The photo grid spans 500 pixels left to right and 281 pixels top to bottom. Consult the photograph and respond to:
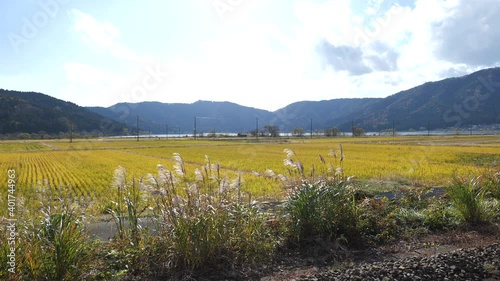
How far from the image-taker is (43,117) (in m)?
155

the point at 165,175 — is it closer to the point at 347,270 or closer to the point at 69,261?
the point at 69,261

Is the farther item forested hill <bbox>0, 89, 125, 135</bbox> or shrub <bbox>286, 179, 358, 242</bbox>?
forested hill <bbox>0, 89, 125, 135</bbox>

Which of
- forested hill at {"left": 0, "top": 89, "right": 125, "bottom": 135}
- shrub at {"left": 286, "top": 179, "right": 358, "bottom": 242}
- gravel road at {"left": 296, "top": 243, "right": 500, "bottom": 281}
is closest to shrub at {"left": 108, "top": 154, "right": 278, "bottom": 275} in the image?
shrub at {"left": 286, "top": 179, "right": 358, "bottom": 242}

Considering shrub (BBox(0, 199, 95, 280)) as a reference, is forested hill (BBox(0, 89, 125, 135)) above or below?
above

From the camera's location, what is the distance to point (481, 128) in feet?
554

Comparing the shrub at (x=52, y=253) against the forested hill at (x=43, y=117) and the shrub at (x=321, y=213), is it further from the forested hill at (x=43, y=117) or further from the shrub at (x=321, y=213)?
the forested hill at (x=43, y=117)

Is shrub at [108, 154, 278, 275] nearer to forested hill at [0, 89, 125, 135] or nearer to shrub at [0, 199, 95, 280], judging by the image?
shrub at [0, 199, 95, 280]

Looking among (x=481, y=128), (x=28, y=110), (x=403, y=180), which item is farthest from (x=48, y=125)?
(x=481, y=128)

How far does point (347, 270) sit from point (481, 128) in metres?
200

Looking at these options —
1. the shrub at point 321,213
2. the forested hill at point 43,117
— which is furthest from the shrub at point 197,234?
the forested hill at point 43,117

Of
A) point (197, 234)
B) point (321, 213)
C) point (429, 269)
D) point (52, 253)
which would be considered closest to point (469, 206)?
point (429, 269)

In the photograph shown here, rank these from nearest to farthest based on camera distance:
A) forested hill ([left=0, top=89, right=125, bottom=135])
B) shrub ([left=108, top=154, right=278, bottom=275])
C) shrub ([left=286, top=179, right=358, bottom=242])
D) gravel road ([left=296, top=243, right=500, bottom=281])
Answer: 1. gravel road ([left=296, top=243, right=500, bottom=281])
2. shrub ([left=108, top=154, right=278, bottom=275])
3. shrub ([left=286, top=179, right=358, bottom=242])
4. forested hill ([left=0, top=89, right=125, bottom=135])

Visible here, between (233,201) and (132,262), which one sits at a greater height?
(233,201)

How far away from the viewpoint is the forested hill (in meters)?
141
